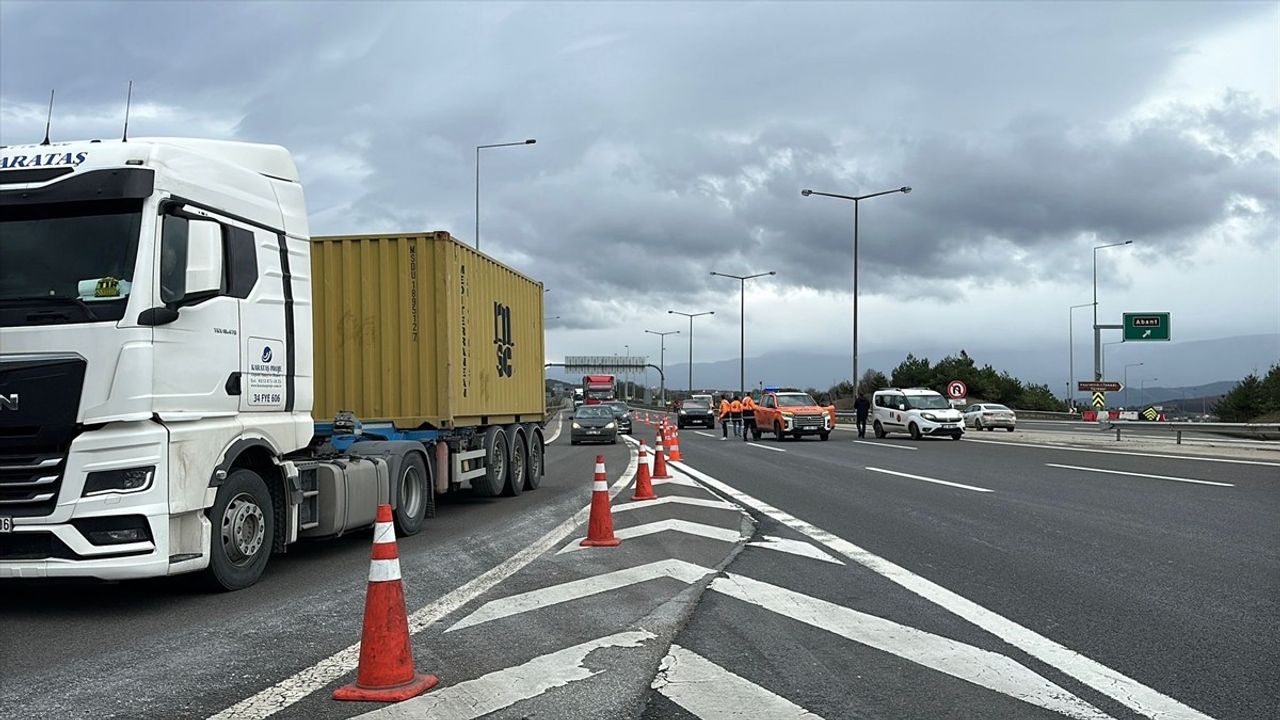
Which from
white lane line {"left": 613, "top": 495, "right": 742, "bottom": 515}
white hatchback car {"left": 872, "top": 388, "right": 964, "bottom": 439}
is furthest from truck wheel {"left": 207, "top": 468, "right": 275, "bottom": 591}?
white hatchback car {"left": 872, "top": 388, "right": 964, "bottom": 439}

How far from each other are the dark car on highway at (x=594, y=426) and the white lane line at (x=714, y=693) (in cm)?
2964

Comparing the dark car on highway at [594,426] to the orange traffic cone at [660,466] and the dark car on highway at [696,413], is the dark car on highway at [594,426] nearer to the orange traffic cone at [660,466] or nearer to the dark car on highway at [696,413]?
the dark car on highway at [696,413]

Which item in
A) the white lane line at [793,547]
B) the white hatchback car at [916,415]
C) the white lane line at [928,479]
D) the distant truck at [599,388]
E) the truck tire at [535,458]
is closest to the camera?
the white lane line at [793,547]

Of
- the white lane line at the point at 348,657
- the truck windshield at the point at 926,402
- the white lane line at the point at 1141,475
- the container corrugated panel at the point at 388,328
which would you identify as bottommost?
the white lane line at the point at 348,657

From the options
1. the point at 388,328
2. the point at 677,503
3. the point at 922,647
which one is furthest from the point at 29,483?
the point at 677,503

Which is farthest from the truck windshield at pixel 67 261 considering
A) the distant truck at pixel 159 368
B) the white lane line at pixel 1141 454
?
the white lane line at pixel 1141 454

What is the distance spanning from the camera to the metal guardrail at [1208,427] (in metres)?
26.5

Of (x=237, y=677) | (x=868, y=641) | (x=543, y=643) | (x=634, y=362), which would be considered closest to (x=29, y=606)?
(x=237, y=677)

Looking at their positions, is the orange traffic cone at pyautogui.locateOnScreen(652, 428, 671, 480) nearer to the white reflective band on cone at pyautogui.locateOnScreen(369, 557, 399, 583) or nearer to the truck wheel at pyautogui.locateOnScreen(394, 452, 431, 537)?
the truck wheel at pyautogui.locateOnScreen(394, 452, 431, 537)

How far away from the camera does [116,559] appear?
22.6ft

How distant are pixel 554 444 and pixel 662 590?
29.5 metres

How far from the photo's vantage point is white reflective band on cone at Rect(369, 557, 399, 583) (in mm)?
5094

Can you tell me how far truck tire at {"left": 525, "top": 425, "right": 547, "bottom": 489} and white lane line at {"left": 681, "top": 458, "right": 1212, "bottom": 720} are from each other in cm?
766

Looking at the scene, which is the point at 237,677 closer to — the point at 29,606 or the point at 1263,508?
the point at 29,606
